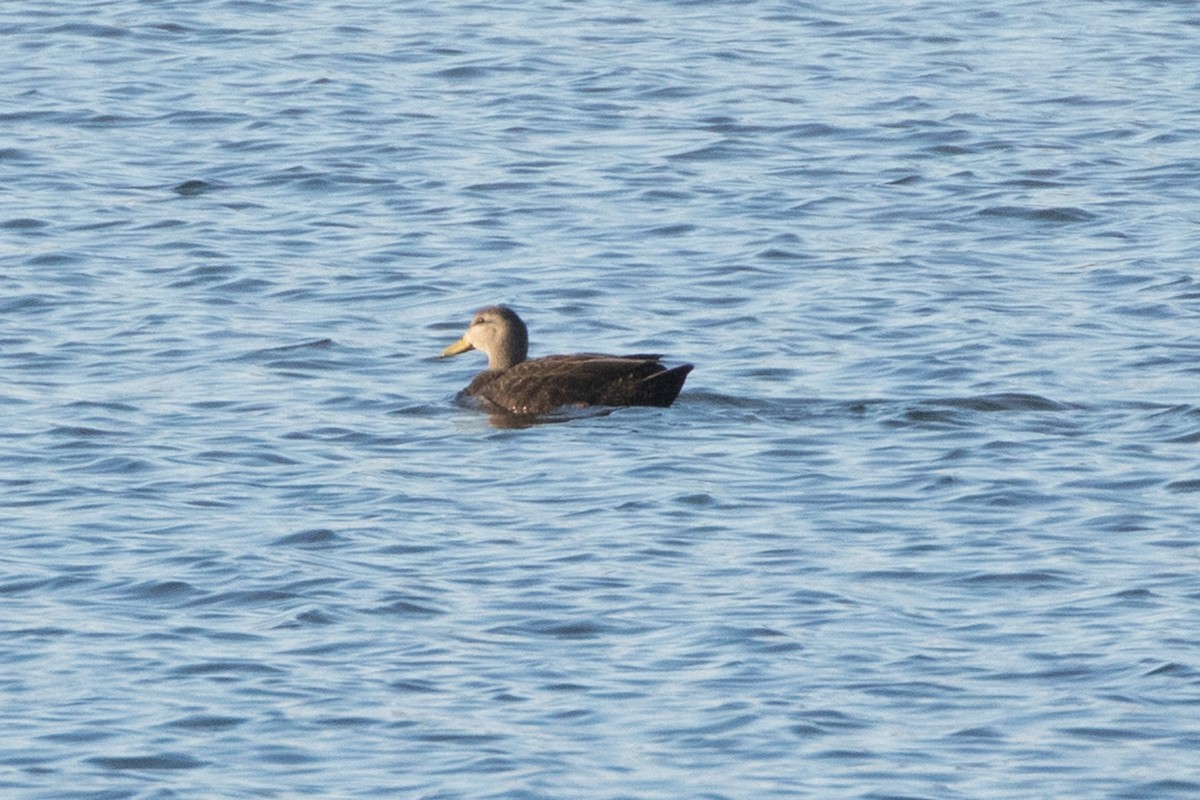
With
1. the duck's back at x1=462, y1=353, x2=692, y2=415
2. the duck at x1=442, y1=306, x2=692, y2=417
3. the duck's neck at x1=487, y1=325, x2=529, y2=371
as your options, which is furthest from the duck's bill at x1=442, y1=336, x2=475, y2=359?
the duck's back at x1=462, y1=353, x2=692, y2=415

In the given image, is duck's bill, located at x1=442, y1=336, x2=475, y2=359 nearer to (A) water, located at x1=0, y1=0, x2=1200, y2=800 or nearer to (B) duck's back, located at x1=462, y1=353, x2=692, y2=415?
(A) water, located at x1=0, y1=0, x2=1200, y2=800

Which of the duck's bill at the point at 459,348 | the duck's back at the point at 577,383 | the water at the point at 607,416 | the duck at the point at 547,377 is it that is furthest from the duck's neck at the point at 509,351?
the water at the point at 607,416

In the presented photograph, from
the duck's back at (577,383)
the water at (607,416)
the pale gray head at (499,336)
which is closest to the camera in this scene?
the water at (607,416)

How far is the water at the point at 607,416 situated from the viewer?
29.1 ft

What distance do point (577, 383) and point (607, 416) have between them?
9.3 inches

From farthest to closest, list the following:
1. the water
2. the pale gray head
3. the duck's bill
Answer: the duck's bill, the pale gray head, the water

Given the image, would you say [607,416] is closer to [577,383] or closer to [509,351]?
[577,383]

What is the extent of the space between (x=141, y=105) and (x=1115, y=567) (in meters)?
12.5

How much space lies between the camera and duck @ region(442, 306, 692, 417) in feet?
43.6

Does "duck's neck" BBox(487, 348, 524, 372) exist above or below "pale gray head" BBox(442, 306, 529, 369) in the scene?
below

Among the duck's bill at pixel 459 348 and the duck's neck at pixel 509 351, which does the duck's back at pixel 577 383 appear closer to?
the duck's neck at pixel 509 351

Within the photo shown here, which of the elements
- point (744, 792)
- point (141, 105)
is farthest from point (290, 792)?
point (141, 105)

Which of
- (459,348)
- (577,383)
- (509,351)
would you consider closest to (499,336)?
(509,351)

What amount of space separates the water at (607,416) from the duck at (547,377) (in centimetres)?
24
